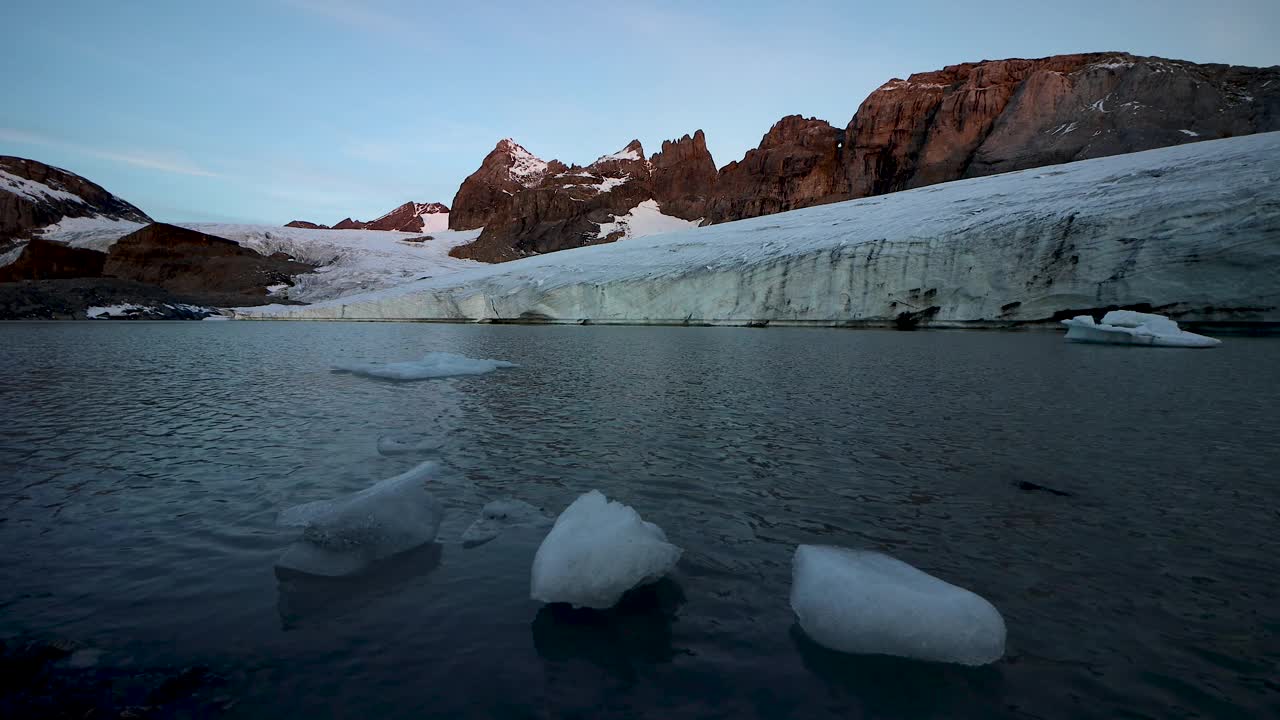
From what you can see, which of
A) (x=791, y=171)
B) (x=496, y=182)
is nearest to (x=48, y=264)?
(x=791, y=171)

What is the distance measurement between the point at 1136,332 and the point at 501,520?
14439 millimetres

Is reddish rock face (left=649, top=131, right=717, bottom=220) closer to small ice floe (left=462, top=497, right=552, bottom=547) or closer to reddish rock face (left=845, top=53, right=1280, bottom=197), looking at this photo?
reddish rock face (left=845, top=53, right=1280, bottom=197)

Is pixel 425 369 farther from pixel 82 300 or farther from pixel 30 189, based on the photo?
pixel 30 189

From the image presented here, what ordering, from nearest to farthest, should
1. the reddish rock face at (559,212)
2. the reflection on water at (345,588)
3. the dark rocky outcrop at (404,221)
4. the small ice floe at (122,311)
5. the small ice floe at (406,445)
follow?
1. the reflection on water at (345,588)
2. the small ice floe at (406,445)
3. the small ice floe at (122,311)
4. the reddish rock face at (559,212)
5. the dark rocky outcrop at (404,221)

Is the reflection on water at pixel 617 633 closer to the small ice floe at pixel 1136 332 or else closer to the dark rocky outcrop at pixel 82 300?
the small ice floe at pixel 1136 332

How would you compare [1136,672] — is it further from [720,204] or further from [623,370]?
[720,204]

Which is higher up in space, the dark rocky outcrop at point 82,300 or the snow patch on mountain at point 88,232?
the snow patch on mountain at point 88,232

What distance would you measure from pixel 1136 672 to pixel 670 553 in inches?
58.4

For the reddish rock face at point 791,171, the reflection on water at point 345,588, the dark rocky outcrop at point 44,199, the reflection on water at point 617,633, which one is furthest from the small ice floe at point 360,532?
the dark rocky outcrop at point 44,199

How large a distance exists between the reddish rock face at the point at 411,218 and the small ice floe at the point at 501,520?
14396 cm

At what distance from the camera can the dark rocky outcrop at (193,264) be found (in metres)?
49.2

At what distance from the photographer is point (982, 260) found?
1744 cm

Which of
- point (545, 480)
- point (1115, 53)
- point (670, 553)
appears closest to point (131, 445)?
point (545, 480)

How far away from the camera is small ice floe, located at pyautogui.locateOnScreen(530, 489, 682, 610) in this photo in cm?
224
